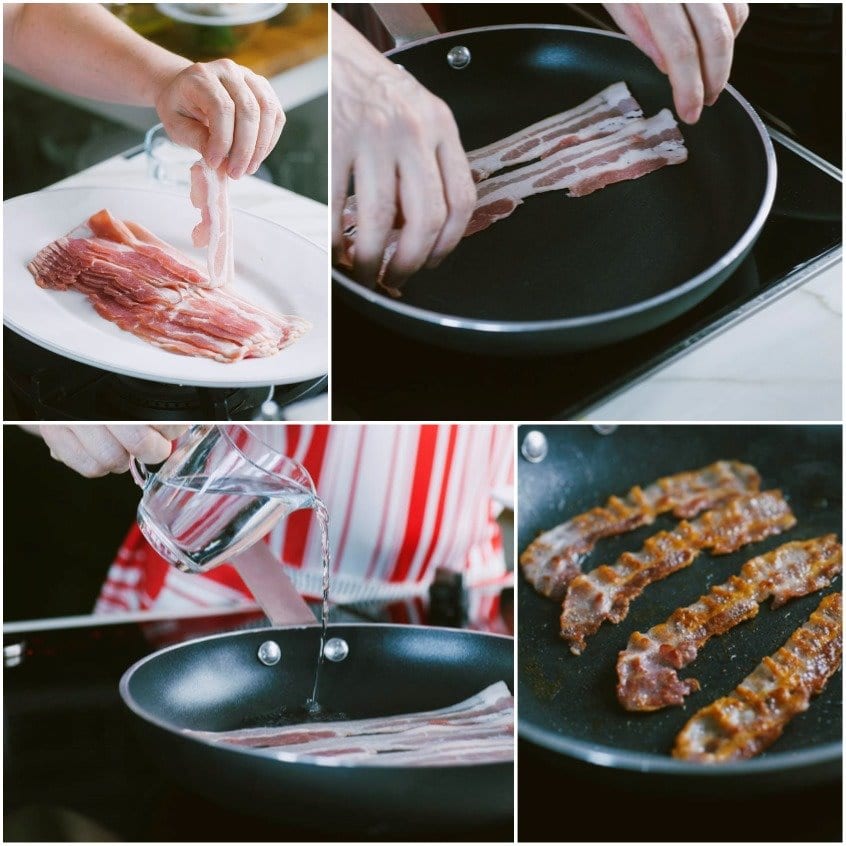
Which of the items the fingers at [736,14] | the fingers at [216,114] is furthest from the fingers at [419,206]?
the fingers at [736,14]

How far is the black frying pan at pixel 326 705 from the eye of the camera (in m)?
0.98

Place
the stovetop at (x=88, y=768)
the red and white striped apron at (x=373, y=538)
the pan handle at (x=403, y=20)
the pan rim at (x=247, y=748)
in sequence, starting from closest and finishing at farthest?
the pan rim at (x=247, y=748), the stovetop at (x=88, y=768), the pan handle at (x=403, y=20), the red and white striped apron at (x=373, y=538)

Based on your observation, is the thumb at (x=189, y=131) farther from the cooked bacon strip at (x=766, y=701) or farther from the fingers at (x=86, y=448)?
the cooked bacon strip at (x=766, y=701)

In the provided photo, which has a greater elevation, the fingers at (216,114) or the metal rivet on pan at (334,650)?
the fingers at (216,114)

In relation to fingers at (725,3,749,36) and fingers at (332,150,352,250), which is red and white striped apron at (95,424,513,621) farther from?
fingers at (725,3,749,36)

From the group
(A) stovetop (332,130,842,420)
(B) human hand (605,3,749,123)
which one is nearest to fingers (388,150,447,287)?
(A) stovetop (332,130,842,420)

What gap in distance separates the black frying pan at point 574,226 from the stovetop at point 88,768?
520mm

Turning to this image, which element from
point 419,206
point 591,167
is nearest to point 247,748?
point 419,206

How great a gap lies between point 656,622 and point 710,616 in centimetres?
6

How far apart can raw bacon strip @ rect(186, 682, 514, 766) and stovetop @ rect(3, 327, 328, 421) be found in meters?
0.33

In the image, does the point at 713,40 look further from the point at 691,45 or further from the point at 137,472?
the point at 137,472

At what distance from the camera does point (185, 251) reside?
1.11 meters

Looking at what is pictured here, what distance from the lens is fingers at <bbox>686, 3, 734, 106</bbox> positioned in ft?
3.70

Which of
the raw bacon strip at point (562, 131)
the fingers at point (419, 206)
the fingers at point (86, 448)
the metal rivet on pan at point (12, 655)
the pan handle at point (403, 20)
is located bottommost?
the metal rivet on pan at point (12, 655)
